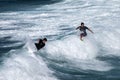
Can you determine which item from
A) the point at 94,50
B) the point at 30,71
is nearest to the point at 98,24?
the point at 94,50

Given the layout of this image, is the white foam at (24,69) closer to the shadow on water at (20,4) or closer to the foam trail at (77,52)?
the foam trail at (77,52)

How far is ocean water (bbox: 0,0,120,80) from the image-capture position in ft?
55.1

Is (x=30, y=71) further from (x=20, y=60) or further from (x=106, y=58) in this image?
(x=106, y=58)

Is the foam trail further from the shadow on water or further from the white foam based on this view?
the shadow on water

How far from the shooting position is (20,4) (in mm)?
35094

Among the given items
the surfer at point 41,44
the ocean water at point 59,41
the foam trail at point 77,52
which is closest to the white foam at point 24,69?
the ocean water at point 59,41

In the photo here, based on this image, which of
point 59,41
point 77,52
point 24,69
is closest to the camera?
point 24,69

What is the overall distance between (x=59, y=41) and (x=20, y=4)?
555 inches

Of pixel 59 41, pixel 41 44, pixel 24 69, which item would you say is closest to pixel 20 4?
pixel 59 41

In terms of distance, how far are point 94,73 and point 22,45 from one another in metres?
5.67

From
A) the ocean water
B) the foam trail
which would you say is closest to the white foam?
the ocean water

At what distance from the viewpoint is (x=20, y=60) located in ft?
56.7

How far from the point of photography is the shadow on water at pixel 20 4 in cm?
3291

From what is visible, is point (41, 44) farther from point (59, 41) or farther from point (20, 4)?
point (20, 4)
